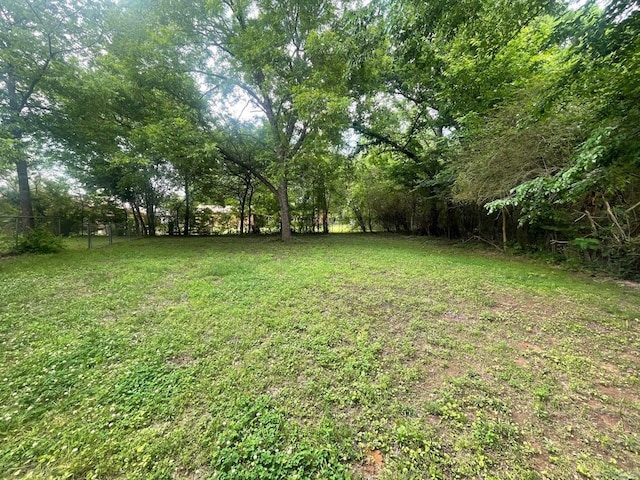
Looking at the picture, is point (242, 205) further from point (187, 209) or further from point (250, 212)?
point (187, 209)

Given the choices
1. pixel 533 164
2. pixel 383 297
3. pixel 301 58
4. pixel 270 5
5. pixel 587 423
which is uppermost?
pixel 270 5

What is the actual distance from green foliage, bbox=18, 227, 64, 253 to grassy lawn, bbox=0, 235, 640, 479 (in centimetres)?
365

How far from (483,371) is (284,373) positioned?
1.73m

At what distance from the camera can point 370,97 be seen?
28.0ft

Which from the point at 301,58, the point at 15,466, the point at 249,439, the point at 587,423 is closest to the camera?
the point at 15,466

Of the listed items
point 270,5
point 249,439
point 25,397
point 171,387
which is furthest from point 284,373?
point 270,5

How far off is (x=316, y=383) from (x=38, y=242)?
8918 millimetres

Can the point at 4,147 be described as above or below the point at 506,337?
above

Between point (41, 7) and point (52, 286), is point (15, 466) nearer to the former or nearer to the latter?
point (52, 286)

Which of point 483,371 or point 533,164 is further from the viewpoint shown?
point 533,164

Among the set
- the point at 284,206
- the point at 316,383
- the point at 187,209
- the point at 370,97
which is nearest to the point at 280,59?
the point at 370,97

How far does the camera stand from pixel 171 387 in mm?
Answer: 1817

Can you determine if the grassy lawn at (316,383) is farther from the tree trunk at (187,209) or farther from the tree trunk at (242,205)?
the tree trunk at (242,205)

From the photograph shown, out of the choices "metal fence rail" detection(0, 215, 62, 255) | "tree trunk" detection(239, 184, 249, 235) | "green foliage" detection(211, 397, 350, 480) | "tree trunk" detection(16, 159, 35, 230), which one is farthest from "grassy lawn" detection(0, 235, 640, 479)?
"tree trunk" detection(239, 184, 249, 235)
